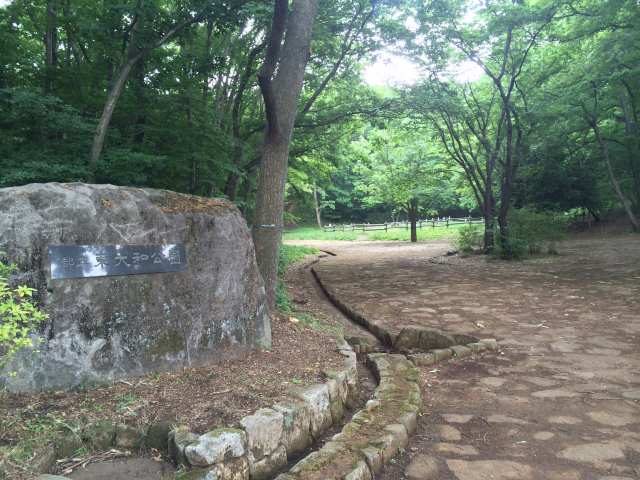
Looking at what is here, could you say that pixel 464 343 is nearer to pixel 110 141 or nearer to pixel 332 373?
pixel 332 373

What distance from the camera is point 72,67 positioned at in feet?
23.7

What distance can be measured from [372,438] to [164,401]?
1341mm

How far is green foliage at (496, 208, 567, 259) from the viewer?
40.2 ft

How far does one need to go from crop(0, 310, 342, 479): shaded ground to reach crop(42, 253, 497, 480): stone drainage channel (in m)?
0.15

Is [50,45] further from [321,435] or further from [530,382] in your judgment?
[530,382]

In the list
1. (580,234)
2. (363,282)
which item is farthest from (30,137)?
(580,234)

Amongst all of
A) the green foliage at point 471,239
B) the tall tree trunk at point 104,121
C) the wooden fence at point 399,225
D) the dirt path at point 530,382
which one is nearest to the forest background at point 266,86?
the tall tree trunk at point 104,121

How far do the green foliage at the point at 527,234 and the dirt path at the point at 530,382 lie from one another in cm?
414

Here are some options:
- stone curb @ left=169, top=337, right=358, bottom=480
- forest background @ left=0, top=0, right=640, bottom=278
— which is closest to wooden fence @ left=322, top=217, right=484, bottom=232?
forest background @ left=0, top=0, right=640, bottom=278

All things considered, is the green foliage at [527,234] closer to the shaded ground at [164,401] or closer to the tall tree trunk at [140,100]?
the tall tree trunk at [140,100]

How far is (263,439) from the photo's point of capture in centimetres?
235

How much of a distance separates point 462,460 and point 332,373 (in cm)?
110

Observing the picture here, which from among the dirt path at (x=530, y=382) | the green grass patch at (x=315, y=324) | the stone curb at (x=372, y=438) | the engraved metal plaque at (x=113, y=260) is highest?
the engraved metal plaque at (x=113, y=260)

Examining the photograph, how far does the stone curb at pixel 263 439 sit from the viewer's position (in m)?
2.12
